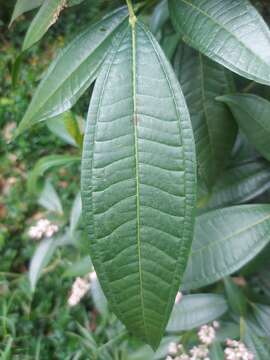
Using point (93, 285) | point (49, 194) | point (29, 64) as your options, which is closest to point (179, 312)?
point (93, 285)

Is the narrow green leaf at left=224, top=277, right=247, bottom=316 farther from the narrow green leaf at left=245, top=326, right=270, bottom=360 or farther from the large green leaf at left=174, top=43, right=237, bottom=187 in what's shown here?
the large green leaf at left=174, top=43, right=237, bottom=187

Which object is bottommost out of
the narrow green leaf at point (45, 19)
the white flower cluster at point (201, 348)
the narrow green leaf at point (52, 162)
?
the white flower cluster at point (201, 348)

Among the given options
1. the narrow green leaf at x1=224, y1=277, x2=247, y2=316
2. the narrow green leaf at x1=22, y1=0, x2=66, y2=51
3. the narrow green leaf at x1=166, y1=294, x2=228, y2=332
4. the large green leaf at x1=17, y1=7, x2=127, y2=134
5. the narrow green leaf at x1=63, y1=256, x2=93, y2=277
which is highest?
the narrow green leaf at x1=22, y1=0, x2=66, y2=51

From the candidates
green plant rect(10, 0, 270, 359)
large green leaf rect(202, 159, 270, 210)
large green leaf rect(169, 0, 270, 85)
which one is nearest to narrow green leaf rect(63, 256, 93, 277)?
large green leaf rect(202, 159, 270, 210)

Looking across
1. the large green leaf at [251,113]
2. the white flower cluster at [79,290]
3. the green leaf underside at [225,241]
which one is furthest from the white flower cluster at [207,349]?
the large green leaf at [251,113]

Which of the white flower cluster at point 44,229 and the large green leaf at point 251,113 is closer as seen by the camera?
the large green leaf at point 251,113

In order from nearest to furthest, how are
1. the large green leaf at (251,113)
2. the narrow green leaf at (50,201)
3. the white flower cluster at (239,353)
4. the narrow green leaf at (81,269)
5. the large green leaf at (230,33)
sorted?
the large green leaf at (230,33)
the large green leaf at (251,113)
the white flower cluster at (239,353)
the narrow green leaf at (81,269)
the narrow green leaf at (50,201)

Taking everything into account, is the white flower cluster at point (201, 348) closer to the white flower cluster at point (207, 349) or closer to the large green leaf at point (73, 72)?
the white flower cluster at point (207, 349)

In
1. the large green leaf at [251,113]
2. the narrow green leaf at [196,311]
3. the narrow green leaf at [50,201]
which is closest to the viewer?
the large green leaf at [251,113]
